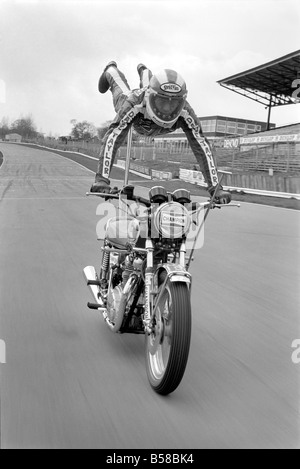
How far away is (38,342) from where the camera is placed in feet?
12.4

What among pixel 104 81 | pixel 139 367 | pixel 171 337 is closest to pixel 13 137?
pixel 104 81

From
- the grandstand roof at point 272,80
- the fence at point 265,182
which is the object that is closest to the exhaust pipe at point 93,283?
the fence at point 265,182

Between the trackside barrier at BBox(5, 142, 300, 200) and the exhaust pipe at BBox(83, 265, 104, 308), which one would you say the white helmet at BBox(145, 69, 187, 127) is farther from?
the trackside barrier at BBox(5, 142, 300, 200)

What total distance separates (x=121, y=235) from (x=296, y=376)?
5.27 feet

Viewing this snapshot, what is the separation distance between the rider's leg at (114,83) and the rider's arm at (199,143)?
1.94 meters

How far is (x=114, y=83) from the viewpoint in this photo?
6.21 m

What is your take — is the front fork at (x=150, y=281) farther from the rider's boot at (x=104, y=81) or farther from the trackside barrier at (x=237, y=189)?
the trackside barrier at (x=237, y=189)

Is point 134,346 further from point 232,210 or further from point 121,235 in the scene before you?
point 232,210

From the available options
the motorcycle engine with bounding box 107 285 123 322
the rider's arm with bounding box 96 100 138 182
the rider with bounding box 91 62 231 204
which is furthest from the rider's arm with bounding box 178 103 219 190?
the motorcycle engine with bounding box 107 285 123 322

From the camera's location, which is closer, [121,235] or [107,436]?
[107,436]

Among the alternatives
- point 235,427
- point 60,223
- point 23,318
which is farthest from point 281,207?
point 235,427

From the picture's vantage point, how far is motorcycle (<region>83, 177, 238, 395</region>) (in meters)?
2.80
